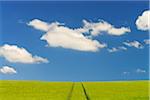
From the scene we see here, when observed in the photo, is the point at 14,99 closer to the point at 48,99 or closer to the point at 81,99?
the point at 48,99

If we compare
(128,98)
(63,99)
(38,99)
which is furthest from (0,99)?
(128,98)

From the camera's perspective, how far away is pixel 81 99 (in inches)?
863

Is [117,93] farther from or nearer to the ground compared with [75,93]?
nearer to the ground

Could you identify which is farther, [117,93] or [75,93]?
[117,93]

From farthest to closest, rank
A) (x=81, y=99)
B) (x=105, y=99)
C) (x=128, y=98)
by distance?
(x=128, y=98) → (x=105, y=99) → (x=81, y=99)

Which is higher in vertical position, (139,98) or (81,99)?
(81,99)

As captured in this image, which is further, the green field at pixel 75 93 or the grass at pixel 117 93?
the grass at pixel 117 93

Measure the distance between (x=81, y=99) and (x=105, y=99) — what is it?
229 centimetres

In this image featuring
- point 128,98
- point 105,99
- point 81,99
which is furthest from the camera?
point 128,98

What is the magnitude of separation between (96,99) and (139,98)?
4362 millimetres

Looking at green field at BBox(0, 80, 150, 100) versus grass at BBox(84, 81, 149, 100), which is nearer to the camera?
green field at BBox(0, 80, 150, 100)

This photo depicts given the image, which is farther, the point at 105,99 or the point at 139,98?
the point at 139,98

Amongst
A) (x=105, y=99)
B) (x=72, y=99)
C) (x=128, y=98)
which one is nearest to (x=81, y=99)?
(x=72, y=99)

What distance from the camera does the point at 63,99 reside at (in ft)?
75.3
